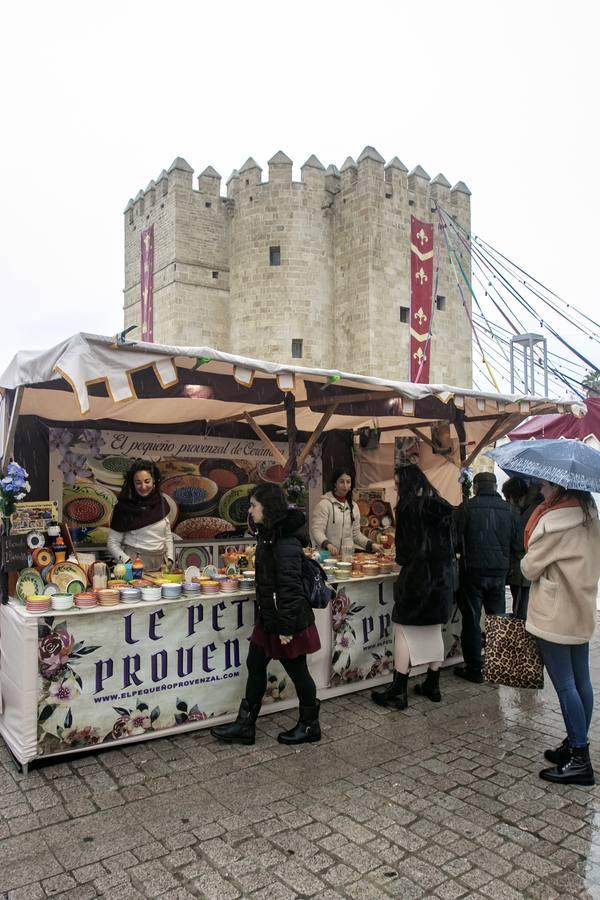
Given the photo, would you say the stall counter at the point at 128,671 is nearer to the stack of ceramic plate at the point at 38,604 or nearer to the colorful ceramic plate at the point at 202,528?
the stack of ceramic plate at the point at 38,604

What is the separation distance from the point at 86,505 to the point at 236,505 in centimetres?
186

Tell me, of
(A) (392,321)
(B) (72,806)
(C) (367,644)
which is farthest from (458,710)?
(A) (392,321)

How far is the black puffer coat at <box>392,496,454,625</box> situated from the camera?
14.8 ft

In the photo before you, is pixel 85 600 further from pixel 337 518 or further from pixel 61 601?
pixel 337 518

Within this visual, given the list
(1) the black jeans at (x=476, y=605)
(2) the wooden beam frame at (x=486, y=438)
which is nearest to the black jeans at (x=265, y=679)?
(1) the black jeans at (x=476, y=605)

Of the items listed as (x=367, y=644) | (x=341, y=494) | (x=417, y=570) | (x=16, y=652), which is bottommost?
(x=367, y=644)

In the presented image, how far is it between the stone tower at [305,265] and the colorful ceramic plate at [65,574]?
18.9 m

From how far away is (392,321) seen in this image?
22969mm

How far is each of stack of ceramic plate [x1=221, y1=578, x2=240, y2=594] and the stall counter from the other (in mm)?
79

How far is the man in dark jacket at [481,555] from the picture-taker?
17.0ft

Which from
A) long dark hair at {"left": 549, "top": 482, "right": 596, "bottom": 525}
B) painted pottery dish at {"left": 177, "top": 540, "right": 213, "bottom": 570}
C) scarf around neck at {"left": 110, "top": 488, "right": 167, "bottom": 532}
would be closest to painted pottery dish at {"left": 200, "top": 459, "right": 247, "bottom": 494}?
painted pottery dish at {"left": 177, "top": 540, "right": 213, "bottom": 570}

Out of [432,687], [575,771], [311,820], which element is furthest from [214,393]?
[575,771]

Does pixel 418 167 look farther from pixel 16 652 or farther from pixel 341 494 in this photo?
pixel 16 652

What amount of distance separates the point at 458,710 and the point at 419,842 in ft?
6.04
